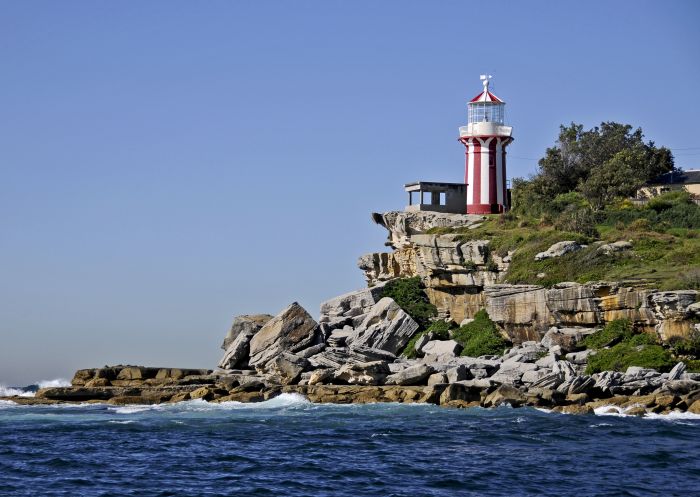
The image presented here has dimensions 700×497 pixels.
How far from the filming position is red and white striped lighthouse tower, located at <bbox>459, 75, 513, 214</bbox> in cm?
6231

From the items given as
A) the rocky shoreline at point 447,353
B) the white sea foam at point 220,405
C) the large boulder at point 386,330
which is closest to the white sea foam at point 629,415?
the rocky shoreline at point 447,353

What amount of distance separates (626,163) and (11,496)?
4672cm

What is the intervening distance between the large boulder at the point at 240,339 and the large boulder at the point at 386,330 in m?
4.92

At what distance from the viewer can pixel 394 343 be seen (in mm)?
52250

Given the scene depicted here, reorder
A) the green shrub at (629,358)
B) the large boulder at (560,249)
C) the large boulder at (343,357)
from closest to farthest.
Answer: the green shrub at (629,358), the large boulder at (343,357), the large boulder at (560,249)

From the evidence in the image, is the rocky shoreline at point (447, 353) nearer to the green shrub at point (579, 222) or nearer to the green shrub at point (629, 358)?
the green shrub at point (629, 358)

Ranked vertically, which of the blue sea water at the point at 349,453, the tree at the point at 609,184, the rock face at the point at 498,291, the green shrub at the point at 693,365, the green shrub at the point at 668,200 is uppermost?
the tree at the point at 609,184

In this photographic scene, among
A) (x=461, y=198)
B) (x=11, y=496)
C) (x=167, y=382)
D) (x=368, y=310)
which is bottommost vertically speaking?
(x=11, y=496)

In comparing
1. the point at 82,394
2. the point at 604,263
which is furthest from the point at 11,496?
the point at 604,263

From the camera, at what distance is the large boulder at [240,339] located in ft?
171

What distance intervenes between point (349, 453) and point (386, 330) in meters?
22.6

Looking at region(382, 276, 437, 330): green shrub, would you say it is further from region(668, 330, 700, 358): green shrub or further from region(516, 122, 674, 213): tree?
region(668, 330, 700, 358): green shrub

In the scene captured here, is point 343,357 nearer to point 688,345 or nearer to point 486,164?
point 688,345

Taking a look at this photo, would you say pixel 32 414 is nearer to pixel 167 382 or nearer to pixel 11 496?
pixel 167 382
